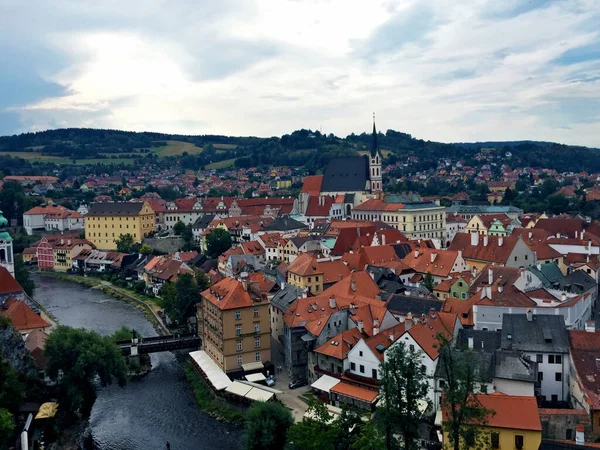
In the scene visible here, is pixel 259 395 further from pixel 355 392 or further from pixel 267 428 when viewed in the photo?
pixel 267 428

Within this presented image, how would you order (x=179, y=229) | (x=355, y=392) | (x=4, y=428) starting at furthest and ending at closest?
(x=179, y=229) < (x=355, y=392) < (x=4, y=428)

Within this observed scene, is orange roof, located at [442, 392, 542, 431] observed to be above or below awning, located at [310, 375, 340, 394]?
above

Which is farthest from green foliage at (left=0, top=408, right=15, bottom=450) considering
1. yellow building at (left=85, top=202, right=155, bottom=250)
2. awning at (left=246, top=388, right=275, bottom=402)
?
yellow building at (left=85, top=202, right=155, bottom=250)

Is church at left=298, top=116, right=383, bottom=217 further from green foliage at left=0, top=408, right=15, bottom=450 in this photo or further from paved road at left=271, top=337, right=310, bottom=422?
green foliage at left=0, top=408, right=15, bottom=450

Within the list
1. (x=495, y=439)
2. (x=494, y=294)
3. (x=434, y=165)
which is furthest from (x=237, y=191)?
(x=495, y=439)

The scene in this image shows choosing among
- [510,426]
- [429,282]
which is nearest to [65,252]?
[429,282]

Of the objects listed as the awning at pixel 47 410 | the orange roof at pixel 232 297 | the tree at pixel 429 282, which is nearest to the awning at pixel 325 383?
the orange roof at pixel 232 297

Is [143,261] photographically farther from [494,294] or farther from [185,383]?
[494,294]
